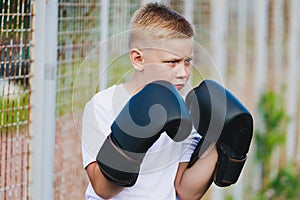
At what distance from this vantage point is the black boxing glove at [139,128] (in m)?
2.40

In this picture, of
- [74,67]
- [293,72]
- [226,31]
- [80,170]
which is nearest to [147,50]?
[74,67]

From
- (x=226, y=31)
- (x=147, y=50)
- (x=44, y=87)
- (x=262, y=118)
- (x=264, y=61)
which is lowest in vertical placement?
(x=262, y=118)

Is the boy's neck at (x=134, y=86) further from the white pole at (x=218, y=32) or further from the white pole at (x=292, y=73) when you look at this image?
the white pole at (x=292, y=73)

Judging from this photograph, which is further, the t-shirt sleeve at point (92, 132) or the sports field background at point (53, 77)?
the sports field background at point (53, 77)

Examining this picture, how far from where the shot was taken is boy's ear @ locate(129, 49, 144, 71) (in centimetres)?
250

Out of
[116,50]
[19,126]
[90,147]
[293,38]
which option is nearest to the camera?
[90,147]

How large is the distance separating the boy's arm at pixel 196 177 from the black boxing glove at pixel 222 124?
0.04m

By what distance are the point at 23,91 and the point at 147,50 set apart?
734 mm

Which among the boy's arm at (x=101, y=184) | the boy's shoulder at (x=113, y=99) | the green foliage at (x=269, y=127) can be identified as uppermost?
the boy's shoulder at (x=113, y=99)

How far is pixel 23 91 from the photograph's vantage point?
3.03 meters

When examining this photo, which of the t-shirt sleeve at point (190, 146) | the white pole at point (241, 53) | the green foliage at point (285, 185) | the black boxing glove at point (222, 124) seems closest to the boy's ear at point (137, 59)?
the black boxing glove at point (222, 124)

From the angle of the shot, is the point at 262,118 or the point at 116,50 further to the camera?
the point at 262,118

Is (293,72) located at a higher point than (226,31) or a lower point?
lower

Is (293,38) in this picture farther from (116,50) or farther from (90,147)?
(90,147)
